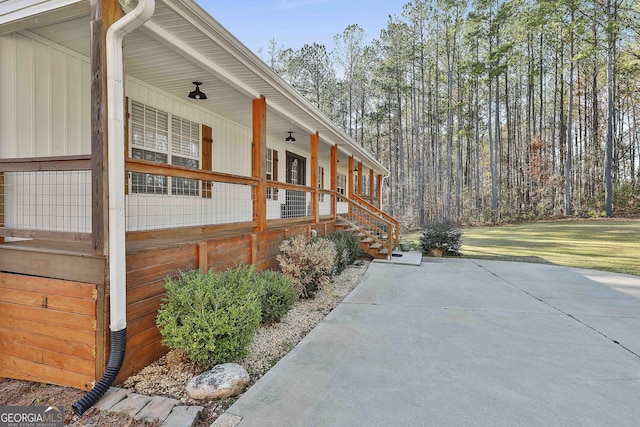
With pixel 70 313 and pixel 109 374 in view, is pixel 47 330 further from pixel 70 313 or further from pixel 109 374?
pixel 109 374

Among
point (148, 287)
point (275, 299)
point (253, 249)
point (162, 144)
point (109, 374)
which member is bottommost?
point (109, 374)

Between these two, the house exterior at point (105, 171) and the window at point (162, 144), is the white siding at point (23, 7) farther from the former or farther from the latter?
the window at point (162, 144)

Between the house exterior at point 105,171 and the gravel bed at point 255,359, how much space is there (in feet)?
0.56

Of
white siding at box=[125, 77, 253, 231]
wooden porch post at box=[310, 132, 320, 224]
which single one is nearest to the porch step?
white siding at box=[125, 77, 253, 231]

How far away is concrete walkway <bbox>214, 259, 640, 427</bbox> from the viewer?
2225 millimetres

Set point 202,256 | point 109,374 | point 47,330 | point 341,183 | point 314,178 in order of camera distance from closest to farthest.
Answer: point 109,374 → point 47,330 → point 202,256 → point 314,178 → point 341,183

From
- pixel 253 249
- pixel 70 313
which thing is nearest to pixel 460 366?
pixel 253 249

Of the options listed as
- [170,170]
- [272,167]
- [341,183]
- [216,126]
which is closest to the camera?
[170,170]

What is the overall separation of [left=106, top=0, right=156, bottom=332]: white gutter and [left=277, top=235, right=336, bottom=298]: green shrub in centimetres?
277

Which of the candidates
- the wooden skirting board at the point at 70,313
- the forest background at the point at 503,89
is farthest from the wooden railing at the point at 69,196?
the forest background at the point at 503,89

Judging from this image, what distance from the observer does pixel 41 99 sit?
12.1 feet

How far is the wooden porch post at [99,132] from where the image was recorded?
8.32 feet

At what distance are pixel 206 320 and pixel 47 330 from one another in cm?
135

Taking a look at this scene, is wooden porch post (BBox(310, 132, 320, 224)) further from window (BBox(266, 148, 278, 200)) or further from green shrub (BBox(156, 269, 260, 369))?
green shrub (BBox(156, 269, 260, 369))
